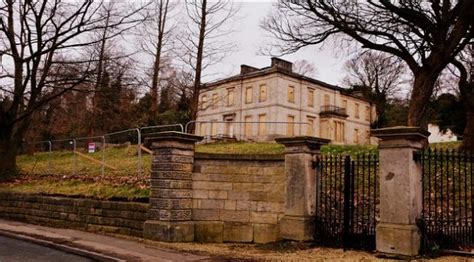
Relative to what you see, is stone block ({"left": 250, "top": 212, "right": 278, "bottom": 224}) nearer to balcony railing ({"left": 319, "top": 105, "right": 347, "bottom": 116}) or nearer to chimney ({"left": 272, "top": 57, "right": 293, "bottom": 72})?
chimney ({"left": 272, "top": 57, "right": 293, "bottom": 72})

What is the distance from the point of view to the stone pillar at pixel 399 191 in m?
8.44

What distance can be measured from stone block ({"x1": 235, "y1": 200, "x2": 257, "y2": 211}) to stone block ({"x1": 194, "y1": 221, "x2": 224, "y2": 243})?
1.97 ft

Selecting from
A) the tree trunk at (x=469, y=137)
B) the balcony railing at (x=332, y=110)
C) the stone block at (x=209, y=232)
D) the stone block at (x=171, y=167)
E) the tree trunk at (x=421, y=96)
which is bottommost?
→ the stone block at (x=209, y=232)

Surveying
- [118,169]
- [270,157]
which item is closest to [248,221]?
[270,157]

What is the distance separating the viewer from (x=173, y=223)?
1083 cm

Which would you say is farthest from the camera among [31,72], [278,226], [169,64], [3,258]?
[169,64]

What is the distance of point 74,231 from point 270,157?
20.8 feet

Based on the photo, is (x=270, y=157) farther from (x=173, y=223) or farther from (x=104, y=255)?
(x=104, y=255)

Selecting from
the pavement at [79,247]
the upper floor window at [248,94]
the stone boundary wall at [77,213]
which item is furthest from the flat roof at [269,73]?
the pavement at [79,247]

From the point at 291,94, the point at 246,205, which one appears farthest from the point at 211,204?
the point at 291,94

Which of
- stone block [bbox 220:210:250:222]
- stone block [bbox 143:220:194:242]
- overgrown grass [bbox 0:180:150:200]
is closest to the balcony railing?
overgrown grass [bbox 0:180:150:200]

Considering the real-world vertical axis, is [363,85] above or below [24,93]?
above

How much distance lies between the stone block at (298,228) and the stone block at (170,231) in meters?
2.36

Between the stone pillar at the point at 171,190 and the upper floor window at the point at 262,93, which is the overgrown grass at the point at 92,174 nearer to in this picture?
the stone pillar at the point at 171,190
